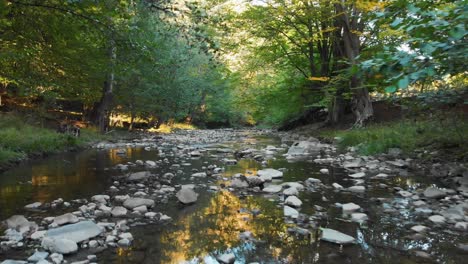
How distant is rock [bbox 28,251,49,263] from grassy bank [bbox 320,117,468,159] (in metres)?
7.42

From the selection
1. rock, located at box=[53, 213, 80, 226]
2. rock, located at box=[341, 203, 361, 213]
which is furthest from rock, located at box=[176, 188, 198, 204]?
rock, located at box=[341, 203, 361, 213]

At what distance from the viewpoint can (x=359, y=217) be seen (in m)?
4.46

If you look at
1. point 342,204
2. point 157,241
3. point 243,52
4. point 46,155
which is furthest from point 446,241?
point 243,52

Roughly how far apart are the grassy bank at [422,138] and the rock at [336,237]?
4.74 metres

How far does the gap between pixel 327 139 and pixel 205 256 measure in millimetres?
12786

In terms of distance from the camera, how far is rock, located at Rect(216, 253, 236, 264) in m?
3.21

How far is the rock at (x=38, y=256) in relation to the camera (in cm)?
314

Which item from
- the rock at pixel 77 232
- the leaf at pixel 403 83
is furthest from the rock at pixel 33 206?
the leaf at pixel 403 83

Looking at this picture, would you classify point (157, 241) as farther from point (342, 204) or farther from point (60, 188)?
point (60, 188)

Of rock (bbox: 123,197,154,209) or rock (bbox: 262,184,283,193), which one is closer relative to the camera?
rock (bbox: 123,197,154,209)

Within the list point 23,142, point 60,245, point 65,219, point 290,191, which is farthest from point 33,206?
point 23,142

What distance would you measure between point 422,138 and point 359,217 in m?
5.85

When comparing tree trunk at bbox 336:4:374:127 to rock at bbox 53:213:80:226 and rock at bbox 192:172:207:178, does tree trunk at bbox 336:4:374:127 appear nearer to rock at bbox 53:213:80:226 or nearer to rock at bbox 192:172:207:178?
rock at bbox 192:172:207:178

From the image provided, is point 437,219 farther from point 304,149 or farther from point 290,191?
point 304,149
